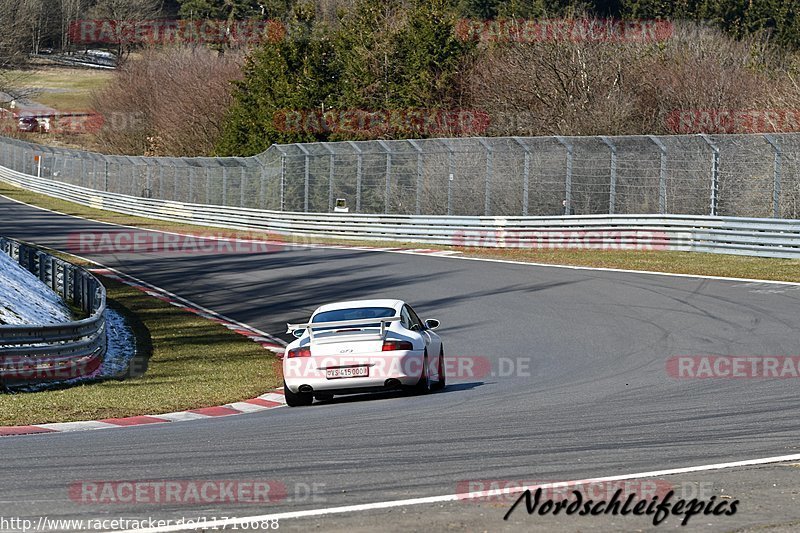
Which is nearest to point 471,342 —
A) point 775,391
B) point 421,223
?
point 775,391

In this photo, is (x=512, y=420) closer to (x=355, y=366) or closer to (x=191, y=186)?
(x=355, y=366)

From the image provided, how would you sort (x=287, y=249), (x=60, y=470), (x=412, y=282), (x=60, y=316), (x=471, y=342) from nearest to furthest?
(x=60, y=470), (x=471, y=342), (x=60, y=316), (x=412, y=282), (x=287, y=249)

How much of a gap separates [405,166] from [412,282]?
12443 millimetres

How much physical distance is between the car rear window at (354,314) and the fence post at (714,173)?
16535 mm

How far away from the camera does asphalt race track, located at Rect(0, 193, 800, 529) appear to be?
754 centimetres

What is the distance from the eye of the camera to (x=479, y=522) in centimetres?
616

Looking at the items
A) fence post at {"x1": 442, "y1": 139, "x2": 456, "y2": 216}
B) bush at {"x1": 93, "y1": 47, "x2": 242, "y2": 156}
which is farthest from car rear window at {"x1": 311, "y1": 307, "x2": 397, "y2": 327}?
bush at {"x1": 93, "y1": 47, "x2": 242, "y2": 156}

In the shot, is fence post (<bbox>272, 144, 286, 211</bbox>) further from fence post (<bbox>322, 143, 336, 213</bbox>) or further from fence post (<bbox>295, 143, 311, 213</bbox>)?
fence post (<bbox>322, 143, 336, 213</bbox>)

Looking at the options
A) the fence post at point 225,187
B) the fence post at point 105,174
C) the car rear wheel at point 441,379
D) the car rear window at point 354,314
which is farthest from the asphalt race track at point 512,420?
the fence post at point 105,174

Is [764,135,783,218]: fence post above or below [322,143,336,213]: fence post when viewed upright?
above

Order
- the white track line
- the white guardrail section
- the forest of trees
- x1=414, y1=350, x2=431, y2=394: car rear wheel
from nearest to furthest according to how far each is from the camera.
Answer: the white track line < x1=414, y1=350, x2=431, y2=394: car rear wheel < the white guardrail section < the forest of trees

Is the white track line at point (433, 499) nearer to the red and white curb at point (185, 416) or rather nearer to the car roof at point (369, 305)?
the red and white curb at point (185, 416)

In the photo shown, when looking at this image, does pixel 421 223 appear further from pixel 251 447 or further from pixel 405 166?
pixel 251 447

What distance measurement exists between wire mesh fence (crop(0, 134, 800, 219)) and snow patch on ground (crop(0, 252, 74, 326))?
15574 mm
